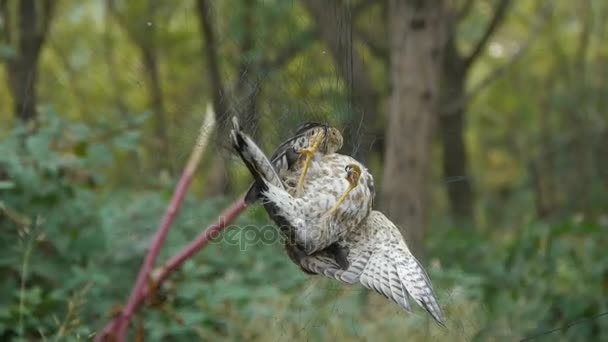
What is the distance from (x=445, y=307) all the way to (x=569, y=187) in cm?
1126

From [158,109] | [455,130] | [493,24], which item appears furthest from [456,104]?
[158,109]

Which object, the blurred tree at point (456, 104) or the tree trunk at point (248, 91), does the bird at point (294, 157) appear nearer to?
the tree trunk at point (248, 91)

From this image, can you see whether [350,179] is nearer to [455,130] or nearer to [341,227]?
[341,227]

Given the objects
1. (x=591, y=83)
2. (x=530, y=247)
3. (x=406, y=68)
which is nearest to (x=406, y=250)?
(x=530, y=247)

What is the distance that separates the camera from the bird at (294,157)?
153cm

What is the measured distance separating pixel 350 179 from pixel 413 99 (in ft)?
12.8

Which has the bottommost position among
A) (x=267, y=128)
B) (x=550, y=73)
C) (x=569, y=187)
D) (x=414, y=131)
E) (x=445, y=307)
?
(x=569, y=187)

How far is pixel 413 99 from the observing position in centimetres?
538

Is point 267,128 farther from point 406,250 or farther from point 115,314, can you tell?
point 115,314

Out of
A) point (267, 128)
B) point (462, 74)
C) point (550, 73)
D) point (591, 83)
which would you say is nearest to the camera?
point (267, 128)

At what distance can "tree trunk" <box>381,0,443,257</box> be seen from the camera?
5254 millimetres

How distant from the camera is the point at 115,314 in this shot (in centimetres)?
263

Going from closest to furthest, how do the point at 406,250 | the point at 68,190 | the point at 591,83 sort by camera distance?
the point at 406,250
the point at 68,190
the point at 591,83

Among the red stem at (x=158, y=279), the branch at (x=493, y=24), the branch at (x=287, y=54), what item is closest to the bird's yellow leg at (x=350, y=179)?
the branch at (x=287, y=54)
